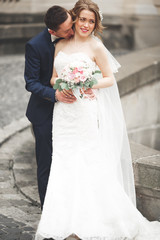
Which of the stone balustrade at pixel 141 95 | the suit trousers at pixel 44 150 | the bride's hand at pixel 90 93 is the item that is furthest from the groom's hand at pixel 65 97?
the stone balustrade at pixel 141 95

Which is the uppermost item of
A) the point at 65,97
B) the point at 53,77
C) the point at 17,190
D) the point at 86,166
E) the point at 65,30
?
the point at 65,30

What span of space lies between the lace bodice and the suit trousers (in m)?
0.46

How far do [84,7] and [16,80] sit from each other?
18.2 ft

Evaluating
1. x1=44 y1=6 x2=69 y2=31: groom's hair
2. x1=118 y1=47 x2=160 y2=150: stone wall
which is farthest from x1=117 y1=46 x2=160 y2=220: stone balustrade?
x1=44 y1=6 x2=69 y2=31: groom's hair

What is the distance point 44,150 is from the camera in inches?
160

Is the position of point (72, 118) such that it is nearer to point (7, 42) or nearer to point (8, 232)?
point (8, 232)

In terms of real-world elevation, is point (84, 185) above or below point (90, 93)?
below

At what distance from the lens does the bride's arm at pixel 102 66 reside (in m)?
3.77

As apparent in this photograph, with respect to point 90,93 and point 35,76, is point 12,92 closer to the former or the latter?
point 35,76

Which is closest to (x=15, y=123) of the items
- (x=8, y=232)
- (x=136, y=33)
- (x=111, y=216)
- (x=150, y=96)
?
(x=150, y=96)

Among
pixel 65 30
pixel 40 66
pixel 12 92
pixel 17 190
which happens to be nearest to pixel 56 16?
pixel 65 30

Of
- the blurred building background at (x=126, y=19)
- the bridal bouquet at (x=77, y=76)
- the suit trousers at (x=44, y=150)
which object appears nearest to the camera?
the bridal bouquet at (x=77, y=76)

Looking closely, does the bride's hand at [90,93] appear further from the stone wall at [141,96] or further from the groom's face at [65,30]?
the stone wall at [141,96]

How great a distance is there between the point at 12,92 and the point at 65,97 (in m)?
4.86
